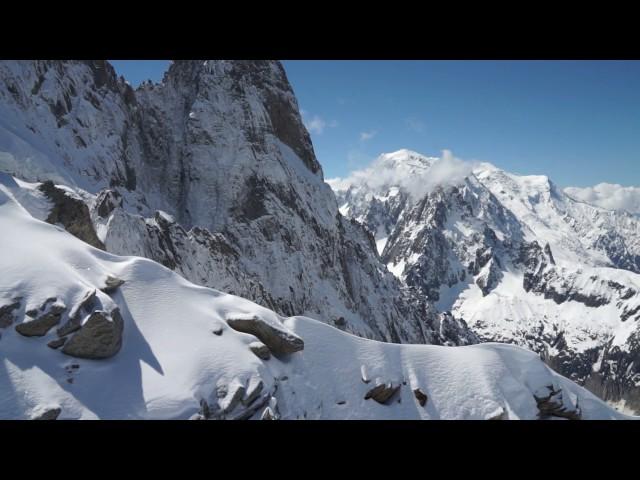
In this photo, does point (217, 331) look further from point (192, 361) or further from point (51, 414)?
point (51, 414)

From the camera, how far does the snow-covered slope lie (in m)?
12.1

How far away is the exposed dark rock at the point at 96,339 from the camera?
1283 cm

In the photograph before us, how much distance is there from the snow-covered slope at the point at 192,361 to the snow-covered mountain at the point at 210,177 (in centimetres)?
2318

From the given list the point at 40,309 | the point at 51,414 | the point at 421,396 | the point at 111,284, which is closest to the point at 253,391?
the point at 51,414

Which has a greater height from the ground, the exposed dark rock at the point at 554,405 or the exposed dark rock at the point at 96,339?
the exposed dark rock at the point at 96,339

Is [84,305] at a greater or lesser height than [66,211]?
lesser

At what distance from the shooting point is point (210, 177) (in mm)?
75188

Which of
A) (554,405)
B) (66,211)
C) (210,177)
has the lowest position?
(554,405)

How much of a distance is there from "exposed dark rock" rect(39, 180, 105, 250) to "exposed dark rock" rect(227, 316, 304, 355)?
16.7m

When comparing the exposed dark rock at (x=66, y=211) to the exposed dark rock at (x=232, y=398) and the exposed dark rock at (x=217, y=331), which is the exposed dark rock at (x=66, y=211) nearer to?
the exposed dark rock at (x=217, y=331)

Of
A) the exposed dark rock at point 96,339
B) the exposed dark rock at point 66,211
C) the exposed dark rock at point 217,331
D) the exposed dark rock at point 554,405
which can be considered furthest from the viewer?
the exposed dark rock at point 66,211

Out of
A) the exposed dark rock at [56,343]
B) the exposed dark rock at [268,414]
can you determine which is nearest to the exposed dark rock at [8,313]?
the exposed dark rock at [56,343]

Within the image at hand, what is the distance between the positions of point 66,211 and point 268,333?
18.7 m

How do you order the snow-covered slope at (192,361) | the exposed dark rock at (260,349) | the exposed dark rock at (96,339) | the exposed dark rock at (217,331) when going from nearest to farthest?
the snow-covered slope at (192,361) → the exposed dark rock at (96,339) → the exposed dark rock at (217,331) → the exposed dark rock at (260,349)
